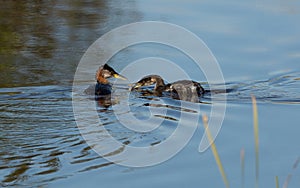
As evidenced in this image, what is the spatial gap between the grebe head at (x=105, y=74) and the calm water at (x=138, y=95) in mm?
239

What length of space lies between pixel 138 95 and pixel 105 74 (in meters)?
0.54

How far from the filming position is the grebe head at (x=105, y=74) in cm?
970

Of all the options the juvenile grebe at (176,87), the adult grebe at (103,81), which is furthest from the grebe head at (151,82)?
the adult grebe at (103,81)

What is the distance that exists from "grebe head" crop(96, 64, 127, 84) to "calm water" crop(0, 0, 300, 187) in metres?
0.24

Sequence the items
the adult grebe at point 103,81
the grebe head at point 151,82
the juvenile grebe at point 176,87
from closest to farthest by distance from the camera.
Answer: the juvenile grebe at point 176,87 → the adult grebe at point 103,81 → the grebe head at point 151,82

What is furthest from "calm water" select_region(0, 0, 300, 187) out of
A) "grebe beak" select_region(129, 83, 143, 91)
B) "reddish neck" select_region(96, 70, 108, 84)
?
"reddish neck" select_region(96, 70, 108, 84)

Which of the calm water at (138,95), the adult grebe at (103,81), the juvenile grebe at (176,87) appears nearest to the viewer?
the calm water at (138,95)

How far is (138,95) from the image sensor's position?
31.2ft

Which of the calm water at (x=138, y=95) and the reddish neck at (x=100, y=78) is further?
the reddish neck at (x=100, y=78)

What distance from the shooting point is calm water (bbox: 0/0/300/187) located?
6605 mm

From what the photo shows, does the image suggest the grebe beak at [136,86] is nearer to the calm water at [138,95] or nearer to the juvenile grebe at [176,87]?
the juvenile grebe at [176,87]

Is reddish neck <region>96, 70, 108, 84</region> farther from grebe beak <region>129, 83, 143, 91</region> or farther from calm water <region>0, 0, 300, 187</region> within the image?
grebe beak <region>129, 83, 143, 91</region>

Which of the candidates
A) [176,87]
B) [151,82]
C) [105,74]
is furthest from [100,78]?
[176,87]

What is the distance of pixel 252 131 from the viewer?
7.78m
